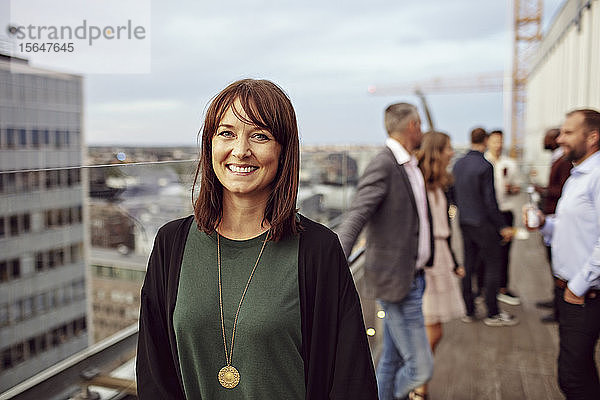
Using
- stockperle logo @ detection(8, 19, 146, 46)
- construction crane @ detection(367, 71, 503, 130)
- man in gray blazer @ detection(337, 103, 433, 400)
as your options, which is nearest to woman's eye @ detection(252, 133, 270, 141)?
man in gray blazer @ detection(337, 103, 433, 400)

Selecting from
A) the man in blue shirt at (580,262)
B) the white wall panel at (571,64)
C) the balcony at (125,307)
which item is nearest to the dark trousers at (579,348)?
the man in blue shirt at (580,262)

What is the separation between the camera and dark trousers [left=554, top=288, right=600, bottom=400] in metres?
2.49

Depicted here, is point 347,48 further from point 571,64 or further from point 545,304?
point 545,304

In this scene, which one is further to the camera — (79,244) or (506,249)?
(506,249)

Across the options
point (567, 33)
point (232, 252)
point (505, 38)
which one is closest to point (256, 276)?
point (232, 252)

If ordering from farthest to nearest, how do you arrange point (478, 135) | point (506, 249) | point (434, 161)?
point (506, 249), point (478, 135), point (434, 161)

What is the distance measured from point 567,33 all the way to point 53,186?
12785 millimetres

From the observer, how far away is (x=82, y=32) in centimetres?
362

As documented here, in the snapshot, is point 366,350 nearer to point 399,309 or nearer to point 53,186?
point 53,186

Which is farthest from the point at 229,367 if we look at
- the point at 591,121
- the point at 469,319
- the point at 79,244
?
the point at 469,319

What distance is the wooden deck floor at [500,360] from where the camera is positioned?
11.9ft

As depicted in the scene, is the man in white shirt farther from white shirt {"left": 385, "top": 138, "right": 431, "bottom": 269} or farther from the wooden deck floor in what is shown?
white shirt {"left": 385, "top": 138, "right": 431, "bottom": 269}

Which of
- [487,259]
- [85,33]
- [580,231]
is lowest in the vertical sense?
[487,259]

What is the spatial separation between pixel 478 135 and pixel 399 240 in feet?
8.13
